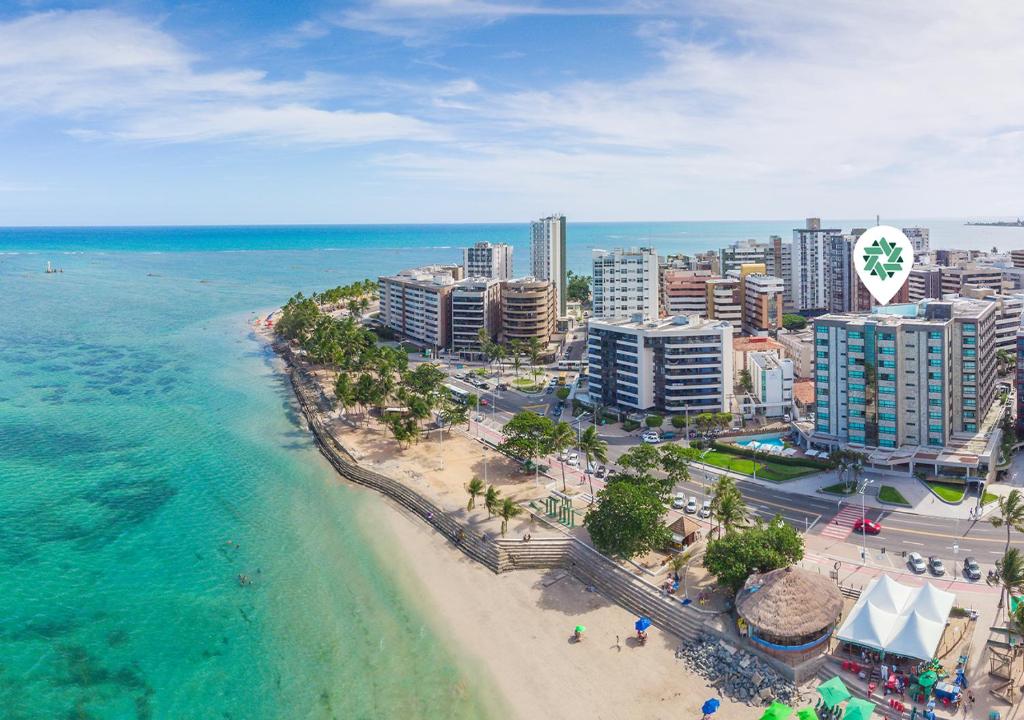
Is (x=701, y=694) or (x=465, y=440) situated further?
(x=465, y=440)

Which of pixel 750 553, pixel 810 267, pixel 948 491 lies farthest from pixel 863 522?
pixel 810 267

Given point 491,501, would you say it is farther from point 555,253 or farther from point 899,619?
point 555,253

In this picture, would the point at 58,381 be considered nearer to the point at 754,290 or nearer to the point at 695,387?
the point at 695,387

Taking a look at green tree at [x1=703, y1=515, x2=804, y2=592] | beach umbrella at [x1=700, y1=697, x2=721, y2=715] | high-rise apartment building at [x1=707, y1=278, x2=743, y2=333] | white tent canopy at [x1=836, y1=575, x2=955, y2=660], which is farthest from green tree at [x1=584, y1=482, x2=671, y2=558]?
high-rise apartment building at [x1=707, y1=278, x2=743, y2=333]

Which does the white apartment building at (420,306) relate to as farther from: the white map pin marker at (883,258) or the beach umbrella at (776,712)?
the beach umbrella at (776,712)

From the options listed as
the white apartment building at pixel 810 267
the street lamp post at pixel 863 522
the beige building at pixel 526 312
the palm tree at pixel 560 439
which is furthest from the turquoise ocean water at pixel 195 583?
the white apartment building at pixel 810 267

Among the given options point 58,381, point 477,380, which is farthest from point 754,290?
point 58,381
